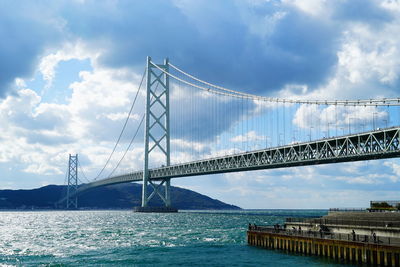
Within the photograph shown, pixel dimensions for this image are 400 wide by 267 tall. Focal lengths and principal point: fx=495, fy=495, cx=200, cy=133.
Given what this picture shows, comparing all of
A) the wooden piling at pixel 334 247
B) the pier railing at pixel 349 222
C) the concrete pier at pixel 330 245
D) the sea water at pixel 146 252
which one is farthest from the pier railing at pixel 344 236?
the sea water at pixel 146 252

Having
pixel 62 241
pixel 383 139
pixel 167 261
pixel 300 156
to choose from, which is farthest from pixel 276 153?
pixel 167 261

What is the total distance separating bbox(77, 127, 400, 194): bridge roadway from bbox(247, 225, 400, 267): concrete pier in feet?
103

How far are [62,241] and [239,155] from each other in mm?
53478

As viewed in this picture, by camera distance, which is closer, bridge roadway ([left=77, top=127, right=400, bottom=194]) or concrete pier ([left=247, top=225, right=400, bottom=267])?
concrete pier ([left=247, top=225, right=400, bottom=267])

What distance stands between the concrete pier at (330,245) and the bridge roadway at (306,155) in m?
31.3

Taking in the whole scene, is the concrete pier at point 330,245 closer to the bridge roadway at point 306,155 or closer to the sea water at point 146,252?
the sea water at point 146,252

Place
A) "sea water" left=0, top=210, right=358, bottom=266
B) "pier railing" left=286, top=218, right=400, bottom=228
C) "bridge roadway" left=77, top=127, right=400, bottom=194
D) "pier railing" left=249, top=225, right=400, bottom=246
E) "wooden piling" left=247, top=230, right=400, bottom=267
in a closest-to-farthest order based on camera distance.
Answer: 1. "wooden piling" left=247, top=230, right=400, bottom=267
2. "pier railing" left=249, top=225, right=400, bottom=246
3. "pier railing" left=286, top=218, right=400, bottom=228
4. "sea water" left=0, top=210, right=358, bottom=266
5. "bridge roadway" left=77, top=127, right=400, bottom=194

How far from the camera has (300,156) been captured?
82.4 m

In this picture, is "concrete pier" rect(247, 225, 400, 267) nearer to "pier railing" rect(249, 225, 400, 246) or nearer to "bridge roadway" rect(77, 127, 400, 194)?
"pier railing" rect(249, 225, 400, 246)

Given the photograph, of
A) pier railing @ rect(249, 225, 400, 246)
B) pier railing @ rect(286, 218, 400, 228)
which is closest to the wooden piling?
pier railing @ rect(249, 225, 400, 246)

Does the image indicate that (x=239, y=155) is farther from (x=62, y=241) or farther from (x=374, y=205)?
(x=62, y=241)

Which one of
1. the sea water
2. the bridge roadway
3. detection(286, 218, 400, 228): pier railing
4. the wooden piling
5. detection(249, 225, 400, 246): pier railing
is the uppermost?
the bridge roadway

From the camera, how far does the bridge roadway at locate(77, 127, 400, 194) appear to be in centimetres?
6894

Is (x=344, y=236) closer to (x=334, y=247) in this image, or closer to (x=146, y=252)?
(x=334, y=247)
